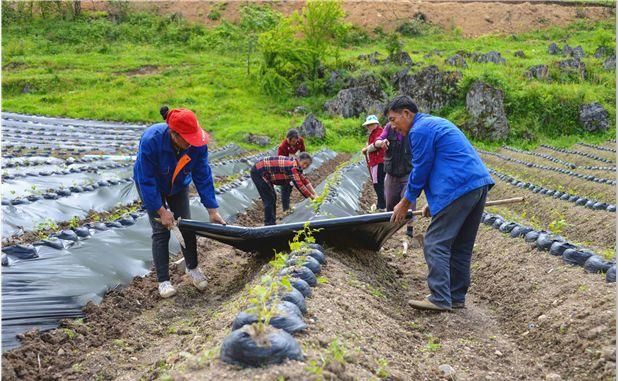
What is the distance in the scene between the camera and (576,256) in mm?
4836

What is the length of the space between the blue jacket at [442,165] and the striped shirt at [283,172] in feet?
8.21

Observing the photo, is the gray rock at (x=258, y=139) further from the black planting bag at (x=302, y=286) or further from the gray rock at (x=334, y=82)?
the black planting bag at (x=302, y=286)

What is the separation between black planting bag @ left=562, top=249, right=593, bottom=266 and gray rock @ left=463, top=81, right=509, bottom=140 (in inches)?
800

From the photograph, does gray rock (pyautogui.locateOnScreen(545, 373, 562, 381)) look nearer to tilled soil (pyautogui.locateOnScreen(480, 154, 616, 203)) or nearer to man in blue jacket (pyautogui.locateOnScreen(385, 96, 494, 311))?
man in blue jacket (pyautogui.locateOnScreen(385, 96, 494, 311))

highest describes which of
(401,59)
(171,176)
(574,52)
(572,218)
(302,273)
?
(574,52)

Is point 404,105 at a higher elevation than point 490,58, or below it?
below

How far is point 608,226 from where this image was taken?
734cm

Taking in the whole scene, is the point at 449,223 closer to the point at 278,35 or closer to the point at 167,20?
the point at 278,35

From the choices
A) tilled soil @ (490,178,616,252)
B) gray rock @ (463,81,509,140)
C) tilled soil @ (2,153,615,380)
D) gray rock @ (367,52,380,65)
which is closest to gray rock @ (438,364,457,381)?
tilled soil @ (2,153,615,380)

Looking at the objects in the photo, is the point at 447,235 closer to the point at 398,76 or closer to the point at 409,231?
the point at 409,231

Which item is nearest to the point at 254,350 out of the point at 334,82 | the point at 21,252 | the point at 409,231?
the point at 21,252

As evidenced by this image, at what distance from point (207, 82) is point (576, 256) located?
27018 millimetres

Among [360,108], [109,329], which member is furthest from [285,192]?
[360,108]

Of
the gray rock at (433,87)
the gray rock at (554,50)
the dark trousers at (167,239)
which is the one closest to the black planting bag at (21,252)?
the dark trousers at (167,239)
